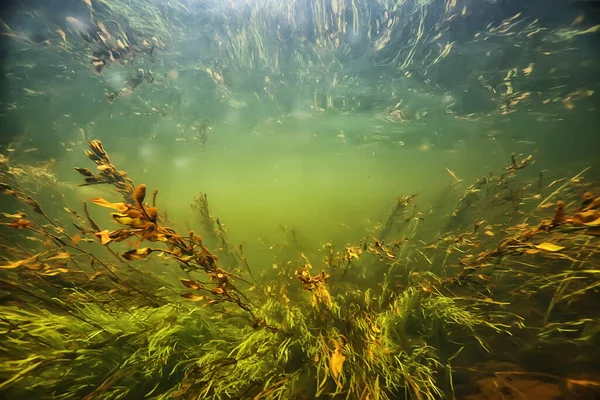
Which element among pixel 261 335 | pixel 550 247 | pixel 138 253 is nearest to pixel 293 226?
pixel 261 335

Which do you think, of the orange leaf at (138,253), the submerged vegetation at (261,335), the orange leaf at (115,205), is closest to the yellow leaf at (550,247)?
the submerged vegetation at (261,335)

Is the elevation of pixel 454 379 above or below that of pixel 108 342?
below

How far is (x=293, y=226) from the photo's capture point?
5941 millimetres

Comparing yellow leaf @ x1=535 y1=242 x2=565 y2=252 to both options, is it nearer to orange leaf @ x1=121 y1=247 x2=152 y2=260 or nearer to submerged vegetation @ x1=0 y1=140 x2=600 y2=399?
submerged vegetation @ x1=0 y1=140 x2=600 y2=399

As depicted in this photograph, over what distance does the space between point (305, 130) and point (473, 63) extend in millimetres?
7067

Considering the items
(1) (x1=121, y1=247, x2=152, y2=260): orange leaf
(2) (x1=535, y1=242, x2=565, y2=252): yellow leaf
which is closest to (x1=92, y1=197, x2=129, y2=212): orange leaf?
(1) (x1=121, y1=247, x2=152, y2=260): orange leaf

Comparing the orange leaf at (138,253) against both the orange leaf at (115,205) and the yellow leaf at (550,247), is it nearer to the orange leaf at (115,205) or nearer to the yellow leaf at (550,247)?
the orange leaf at (115,205)

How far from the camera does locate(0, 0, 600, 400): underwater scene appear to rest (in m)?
1.77

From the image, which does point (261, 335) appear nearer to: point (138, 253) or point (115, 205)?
point (138, 253)

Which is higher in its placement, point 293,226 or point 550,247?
point 550,247

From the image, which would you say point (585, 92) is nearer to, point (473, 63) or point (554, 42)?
point (554, 42)

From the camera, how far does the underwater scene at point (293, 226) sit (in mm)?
1774

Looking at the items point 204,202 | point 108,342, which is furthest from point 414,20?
point 108,342

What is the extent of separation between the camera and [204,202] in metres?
4.73
